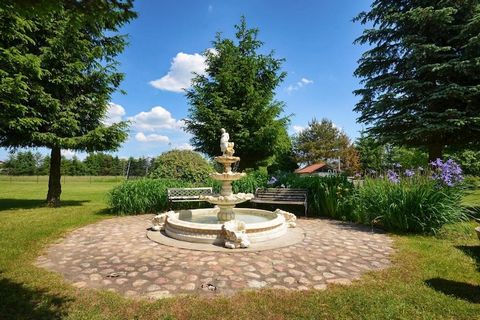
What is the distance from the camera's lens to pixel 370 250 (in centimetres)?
633

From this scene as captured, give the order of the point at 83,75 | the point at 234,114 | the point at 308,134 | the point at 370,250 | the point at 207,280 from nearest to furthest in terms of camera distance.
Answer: the point at 207,280 < the point at 370,250 < the point at 83,75 < the point at 234,114 < the point at 308,134

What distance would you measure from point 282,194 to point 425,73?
7.99 metres

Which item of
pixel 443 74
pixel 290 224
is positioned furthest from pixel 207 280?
pixel 443 74

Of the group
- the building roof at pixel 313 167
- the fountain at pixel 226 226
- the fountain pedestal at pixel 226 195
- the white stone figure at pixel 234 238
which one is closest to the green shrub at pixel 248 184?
the fountain at pixel 226 226

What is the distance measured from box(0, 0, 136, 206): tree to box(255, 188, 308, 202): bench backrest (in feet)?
21.5

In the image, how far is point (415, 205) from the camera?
25.9 ft

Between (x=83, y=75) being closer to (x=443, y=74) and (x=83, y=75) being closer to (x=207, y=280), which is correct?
(x=207, y=280)

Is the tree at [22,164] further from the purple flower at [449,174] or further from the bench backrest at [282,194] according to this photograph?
the purple flower at [449,174]

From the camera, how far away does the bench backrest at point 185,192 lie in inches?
441

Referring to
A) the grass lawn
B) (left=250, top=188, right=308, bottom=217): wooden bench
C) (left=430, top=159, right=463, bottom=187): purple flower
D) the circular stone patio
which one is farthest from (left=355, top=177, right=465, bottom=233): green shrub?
(left=250, top=188, right=308, bottom=217): wooden bench

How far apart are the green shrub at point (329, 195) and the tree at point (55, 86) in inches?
325

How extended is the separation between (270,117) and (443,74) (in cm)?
914

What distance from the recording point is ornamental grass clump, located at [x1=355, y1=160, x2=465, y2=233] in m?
7.70

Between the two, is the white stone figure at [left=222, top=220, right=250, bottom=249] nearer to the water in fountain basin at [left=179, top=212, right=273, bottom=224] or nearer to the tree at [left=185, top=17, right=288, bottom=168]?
the water in fountain basin at [left=179, top=212, right=273, bottom=224]
